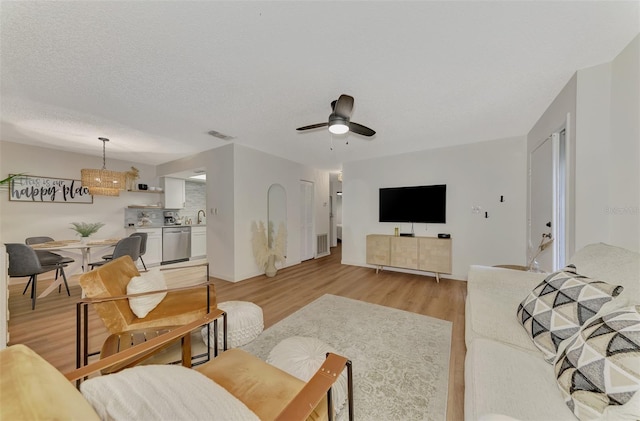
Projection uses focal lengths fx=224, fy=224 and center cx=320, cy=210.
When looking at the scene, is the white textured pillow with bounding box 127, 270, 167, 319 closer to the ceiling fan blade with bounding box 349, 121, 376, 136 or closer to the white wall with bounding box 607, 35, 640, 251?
the ceiling fan blade with bounding box 349, 121, 376, 136

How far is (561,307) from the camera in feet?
4.14

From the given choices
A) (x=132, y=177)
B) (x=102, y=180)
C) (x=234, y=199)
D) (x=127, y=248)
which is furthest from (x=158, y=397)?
(x=132, y=177)

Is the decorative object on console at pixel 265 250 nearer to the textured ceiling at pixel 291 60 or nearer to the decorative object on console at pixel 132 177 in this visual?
the textured ceiling at pixel 291 60

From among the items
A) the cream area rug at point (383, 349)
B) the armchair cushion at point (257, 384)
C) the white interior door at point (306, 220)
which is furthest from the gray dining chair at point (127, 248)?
the armchair cushion at point (257, 384)

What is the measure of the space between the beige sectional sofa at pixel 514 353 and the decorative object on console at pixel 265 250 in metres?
3.19

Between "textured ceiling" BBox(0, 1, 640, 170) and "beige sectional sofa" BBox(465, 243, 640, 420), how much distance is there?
1.50 metres

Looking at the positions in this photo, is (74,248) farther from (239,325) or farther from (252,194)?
(239,325)

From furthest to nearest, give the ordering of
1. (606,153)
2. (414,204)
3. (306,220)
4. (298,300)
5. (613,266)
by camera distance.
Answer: (306,220), (414,204), (298,300), (606,153), (613,266)

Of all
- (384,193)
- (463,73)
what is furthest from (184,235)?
(463,73)

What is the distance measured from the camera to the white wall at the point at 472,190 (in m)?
3.53

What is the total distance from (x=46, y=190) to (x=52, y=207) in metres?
0.31

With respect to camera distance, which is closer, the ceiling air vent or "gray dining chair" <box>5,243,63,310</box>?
"gray dining chair" <box>5,243,63,310</box>

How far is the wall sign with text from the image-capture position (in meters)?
3.78

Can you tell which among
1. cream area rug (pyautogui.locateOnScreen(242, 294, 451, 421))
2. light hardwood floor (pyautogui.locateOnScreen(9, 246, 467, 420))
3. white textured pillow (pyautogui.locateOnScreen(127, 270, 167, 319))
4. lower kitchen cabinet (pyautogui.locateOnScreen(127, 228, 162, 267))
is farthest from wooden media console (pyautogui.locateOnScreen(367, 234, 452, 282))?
lower kitchen cabinet (pyautogui.locateOnScreen(127, 228, 162, 267))
